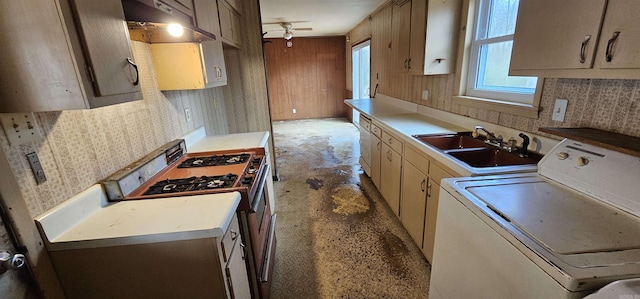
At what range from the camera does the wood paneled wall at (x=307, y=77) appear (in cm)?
727

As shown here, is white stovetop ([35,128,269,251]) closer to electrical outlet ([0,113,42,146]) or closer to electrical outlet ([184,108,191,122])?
electrical outlet ([0,113,42,146])

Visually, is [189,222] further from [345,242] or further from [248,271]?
[345,242]

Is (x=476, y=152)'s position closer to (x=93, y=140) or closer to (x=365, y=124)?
(x=365, y=124)

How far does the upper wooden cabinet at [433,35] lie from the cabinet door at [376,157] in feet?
2.64

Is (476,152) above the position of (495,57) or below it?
below

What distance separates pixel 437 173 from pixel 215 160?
4.86ft

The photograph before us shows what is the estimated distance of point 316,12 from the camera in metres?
4.24

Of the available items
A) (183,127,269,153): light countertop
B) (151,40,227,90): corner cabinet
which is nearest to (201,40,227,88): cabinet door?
(151,40,227,90): corner cabinet

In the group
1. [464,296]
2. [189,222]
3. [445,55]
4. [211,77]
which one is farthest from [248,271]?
[445,55]

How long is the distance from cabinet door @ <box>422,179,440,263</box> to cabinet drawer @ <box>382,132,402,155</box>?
1.75 feet

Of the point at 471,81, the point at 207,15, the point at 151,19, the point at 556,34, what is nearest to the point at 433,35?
the point at 471,81

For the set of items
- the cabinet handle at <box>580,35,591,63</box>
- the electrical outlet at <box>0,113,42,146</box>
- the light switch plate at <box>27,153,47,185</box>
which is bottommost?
the light switch plate at <box>27,153,47,185</box>

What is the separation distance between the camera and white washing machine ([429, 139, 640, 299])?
724 millimetres

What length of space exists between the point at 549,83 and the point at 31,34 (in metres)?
2.20
